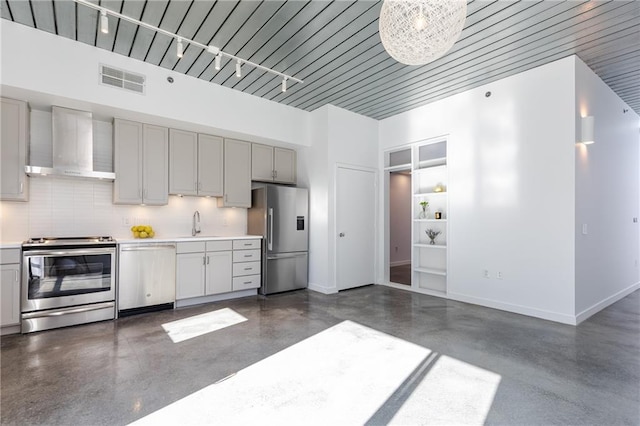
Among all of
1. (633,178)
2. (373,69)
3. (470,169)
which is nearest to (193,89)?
(373,69)

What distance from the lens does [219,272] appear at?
4535 mm

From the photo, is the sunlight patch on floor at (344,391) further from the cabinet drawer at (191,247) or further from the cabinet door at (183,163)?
the cabinet door at (183,163)

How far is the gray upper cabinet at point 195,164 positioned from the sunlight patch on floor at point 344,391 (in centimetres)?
288

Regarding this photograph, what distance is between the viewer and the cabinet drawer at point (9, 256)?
312 centimetres

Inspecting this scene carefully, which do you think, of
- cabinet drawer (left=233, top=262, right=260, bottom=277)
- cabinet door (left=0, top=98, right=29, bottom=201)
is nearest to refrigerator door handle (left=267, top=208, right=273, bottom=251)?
cabinet drawer (left=233, top=262, right=260, bottom=277)

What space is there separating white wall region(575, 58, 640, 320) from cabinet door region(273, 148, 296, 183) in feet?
13.6

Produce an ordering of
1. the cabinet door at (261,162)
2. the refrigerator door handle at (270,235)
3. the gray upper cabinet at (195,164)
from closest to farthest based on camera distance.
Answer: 1. the gray upper cabinet at (195,164)
2. the refrigerator door handle at (270,235)
3. the cabinet door at (261,162)

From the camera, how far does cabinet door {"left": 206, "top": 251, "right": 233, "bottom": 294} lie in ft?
14.6

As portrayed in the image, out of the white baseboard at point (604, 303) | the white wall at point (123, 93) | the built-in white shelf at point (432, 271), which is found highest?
the white wall at point (123, 93)

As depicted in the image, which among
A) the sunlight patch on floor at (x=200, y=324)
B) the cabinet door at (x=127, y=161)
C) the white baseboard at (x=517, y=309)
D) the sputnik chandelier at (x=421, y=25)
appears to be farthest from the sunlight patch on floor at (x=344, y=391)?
the cabinet door at (x=127, y=161)

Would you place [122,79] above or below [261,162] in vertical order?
above

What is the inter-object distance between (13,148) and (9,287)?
149 centimetres

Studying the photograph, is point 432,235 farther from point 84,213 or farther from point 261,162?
point 84,213

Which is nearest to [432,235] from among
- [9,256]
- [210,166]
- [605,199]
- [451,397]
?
[605,199]
